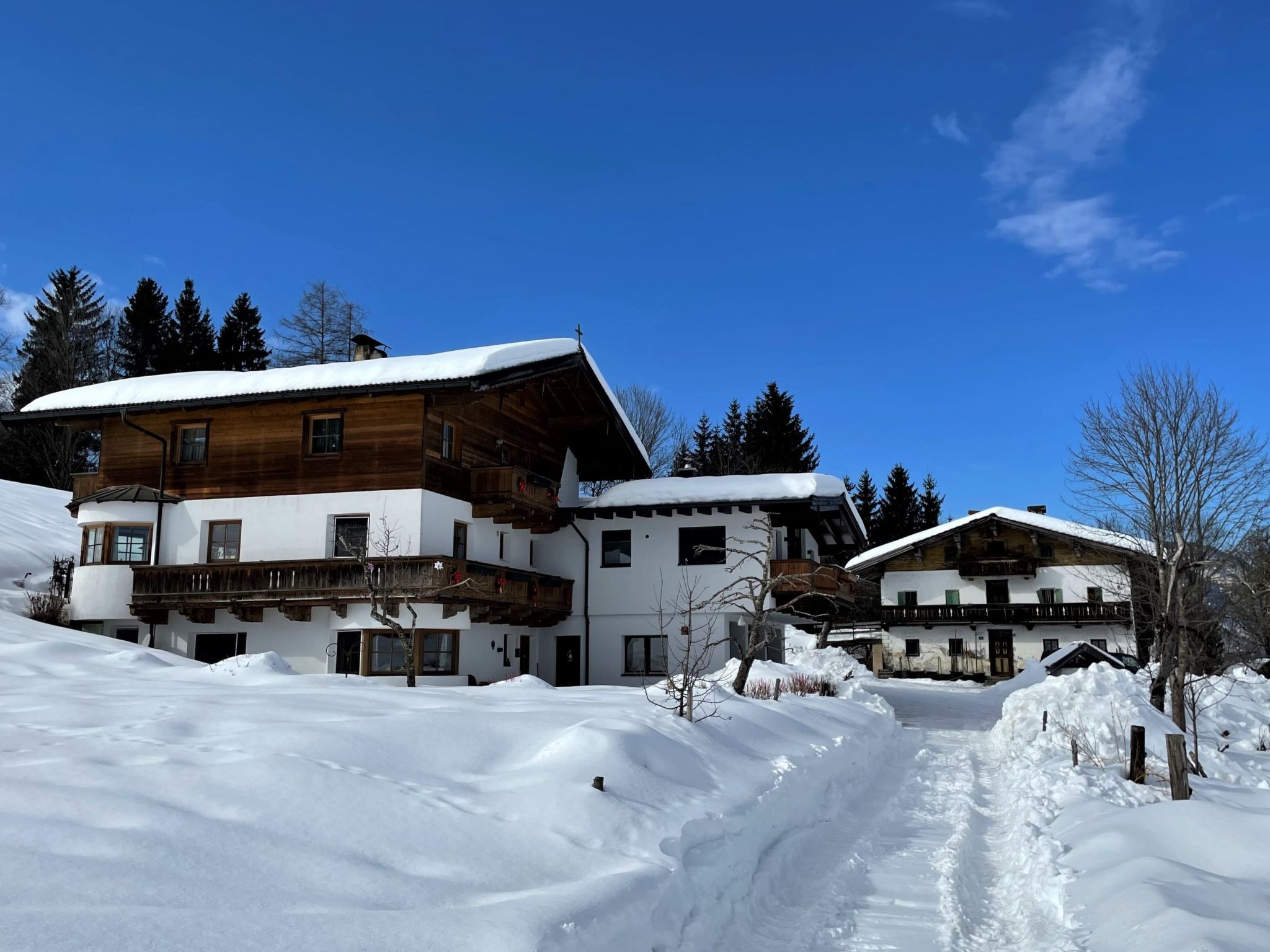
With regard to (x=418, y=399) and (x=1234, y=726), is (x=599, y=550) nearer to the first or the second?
(x=418, y=399)

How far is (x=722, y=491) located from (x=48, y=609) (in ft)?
62.3

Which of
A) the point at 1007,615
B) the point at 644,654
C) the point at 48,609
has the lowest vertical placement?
the point at 644,654

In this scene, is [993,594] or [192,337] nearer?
[993,594]

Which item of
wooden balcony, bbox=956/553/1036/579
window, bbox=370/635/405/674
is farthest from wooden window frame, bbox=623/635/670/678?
wooden balcony, bbox=956/553/1036/579

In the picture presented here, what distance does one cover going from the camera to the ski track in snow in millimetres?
7137

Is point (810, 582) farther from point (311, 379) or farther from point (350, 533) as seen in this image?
point (311, 379)

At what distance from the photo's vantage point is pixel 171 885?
467 cm

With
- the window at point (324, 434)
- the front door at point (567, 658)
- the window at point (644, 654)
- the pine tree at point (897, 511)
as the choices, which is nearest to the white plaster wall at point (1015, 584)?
the pine tree at point (897, 511)

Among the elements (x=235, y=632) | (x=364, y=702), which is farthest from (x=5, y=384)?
(x=364, y=702)

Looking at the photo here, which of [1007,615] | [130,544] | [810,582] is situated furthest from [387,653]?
[1007,615]

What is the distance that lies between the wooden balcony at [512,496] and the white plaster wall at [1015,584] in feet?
91.6

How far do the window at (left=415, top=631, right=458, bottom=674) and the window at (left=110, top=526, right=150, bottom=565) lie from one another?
8.49m

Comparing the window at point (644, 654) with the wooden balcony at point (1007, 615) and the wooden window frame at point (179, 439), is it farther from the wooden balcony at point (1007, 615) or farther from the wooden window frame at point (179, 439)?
the wooden balcony at point (1007, 615)

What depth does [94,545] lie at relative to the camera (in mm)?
26297
